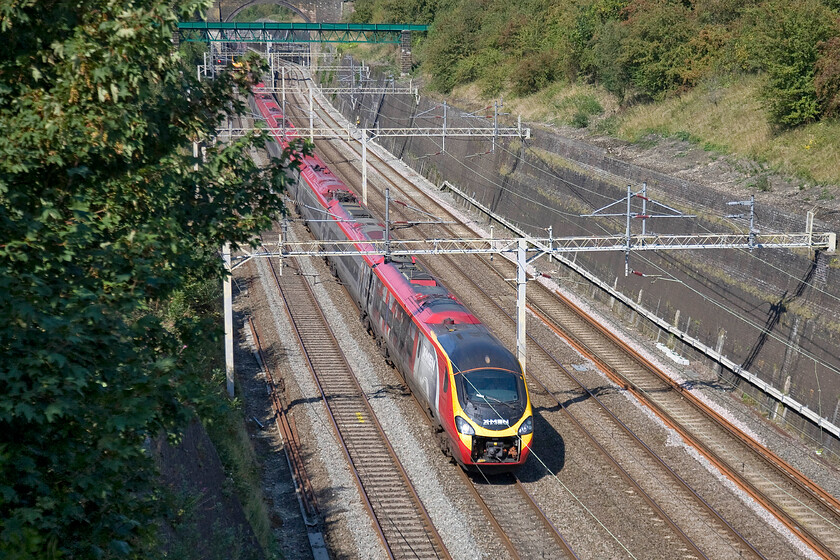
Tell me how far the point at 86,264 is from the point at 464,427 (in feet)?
34.3

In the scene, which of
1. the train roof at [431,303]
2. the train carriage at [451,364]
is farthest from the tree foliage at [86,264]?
the train carriage at [451,364]

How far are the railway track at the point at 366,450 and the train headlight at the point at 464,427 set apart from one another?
1.66 meters

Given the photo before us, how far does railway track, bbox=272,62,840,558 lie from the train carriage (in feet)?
16.5

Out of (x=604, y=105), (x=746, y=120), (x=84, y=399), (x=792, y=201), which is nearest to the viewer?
(x=84, y=399)

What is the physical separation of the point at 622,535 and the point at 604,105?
108ft

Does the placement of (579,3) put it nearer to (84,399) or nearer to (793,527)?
(793,527)

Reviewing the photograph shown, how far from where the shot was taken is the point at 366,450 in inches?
763

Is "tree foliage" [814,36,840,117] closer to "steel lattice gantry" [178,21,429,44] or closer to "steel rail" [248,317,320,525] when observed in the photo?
"steel rail" [248,317,320,525]

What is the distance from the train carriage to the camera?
17.0 m

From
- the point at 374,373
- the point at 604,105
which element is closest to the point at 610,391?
the point at 374,373

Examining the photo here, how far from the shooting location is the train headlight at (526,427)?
17.0 meters

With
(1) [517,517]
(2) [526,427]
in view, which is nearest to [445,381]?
(2) [526,427]

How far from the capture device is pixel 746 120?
32.8 m

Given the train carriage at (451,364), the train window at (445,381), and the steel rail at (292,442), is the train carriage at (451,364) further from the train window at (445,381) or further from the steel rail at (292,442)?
the steel rail at (292,442)
